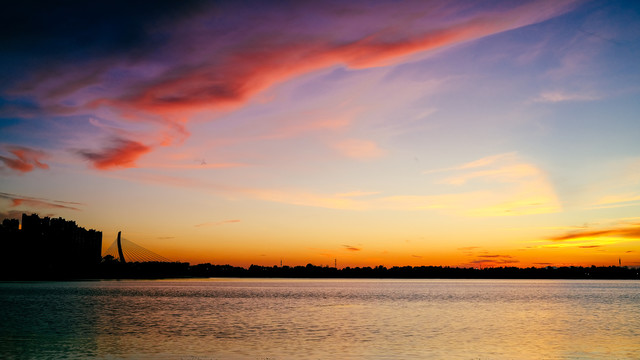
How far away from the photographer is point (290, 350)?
132ft

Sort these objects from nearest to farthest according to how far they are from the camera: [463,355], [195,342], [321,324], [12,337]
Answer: [463,355], [195,342], [12,337], [321,324]

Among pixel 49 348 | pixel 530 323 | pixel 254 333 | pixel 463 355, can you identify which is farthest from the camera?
pixel 530 323

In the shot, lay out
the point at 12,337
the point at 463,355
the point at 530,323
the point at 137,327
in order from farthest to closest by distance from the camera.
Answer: the point at 530,323, the point at 137,327, the point at 12,337, the point at 463,355

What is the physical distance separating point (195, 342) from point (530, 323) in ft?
145

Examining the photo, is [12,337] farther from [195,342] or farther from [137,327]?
[195,342]

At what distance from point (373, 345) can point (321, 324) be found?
19351 mm

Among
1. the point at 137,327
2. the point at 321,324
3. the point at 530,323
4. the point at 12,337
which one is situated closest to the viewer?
the point at 12,337

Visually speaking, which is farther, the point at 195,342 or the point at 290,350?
the point at 195,342

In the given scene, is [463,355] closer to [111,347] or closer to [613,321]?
[111,347]

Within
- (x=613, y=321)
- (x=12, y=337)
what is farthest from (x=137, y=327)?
(x=613, y=321)

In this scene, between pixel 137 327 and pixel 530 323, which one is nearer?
pixel 137 327

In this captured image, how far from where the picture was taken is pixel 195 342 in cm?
4475

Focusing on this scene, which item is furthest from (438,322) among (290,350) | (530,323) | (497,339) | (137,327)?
(137,327)

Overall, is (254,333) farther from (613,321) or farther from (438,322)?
(613,321)
